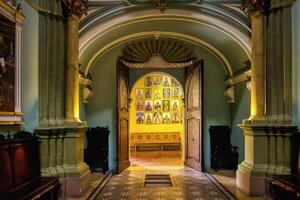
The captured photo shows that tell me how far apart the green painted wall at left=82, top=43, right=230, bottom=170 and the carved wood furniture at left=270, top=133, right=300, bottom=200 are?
12.8ft

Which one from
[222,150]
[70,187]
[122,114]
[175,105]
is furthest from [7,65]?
[175,105]

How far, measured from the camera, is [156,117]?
1327cm

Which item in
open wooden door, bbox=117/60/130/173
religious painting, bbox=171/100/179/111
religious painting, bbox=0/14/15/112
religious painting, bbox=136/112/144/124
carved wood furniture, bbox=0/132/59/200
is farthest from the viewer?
religious painting, bbox=171/100/179/111

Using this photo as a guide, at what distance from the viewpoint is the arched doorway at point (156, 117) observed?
12977mm

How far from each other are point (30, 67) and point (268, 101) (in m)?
3.79

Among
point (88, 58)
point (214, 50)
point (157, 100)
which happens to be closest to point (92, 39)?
point (88, 58)

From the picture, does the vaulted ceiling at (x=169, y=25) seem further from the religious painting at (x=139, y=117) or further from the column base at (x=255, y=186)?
the religious painting at (x=139, y=117)

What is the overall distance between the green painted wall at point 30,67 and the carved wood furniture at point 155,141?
26.1ft

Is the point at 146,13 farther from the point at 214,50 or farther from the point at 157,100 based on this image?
the point at 157,100

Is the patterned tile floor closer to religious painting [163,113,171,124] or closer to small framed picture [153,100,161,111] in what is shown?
religious painting [163,113,171,124]

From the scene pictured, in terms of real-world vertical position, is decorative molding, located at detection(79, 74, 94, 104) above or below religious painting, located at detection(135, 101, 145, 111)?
above

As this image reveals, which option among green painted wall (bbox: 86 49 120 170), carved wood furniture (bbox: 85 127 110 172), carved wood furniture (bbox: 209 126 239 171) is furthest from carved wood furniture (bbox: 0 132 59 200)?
carved wood furniture (bbox: 209 126 239 171)

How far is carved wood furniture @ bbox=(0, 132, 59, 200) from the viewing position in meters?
3.62

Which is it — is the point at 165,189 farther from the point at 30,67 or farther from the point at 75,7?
the point at 75,7
